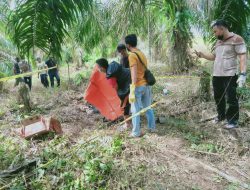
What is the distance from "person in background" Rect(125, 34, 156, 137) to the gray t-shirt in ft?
3.48

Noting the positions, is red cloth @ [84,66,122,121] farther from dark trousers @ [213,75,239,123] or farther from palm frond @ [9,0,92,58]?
dark trousers @ [213,75,239,123]

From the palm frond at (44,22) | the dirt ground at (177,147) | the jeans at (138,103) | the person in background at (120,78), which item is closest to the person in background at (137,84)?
the jeans at (138,103)

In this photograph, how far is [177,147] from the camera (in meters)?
4.59

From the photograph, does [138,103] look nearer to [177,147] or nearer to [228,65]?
[177,147]

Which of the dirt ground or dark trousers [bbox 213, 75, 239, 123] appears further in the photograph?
dark trousers [bbox 213, 75, 239, 123]

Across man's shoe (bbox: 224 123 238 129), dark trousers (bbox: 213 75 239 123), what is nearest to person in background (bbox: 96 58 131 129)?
dark trousers (bbox: 213 75 239 123)

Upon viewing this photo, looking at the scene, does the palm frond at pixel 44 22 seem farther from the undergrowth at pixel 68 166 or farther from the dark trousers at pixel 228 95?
the dark trousers at pixel 228 95

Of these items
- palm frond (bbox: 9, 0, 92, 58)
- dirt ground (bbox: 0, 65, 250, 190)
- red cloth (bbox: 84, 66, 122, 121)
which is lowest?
dirt ground (bbox: 0, 65, 250, 190)

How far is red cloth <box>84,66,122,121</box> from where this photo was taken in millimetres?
6180

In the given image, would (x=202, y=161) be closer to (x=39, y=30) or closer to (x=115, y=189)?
(x=115, y=189)

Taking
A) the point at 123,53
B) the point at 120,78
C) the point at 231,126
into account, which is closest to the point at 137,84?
the point at 120,78

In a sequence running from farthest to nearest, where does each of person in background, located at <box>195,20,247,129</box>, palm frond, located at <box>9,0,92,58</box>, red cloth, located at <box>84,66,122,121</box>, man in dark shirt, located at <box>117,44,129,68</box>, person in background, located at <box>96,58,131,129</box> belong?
1. red cloth, located at <box>84,66,122,121</box>
2. man in dark shirt, located at <box>117,44,129,68</box>
3. person in background, located at <box>96,58,131,129</box>
4. person in background, located at <box>195,20,247,129</box>
5. palm frond, located at <box>9,0,92,58</box>

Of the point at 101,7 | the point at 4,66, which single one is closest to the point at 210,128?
the point at 101,7

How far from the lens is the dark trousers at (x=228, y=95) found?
16.0ft
